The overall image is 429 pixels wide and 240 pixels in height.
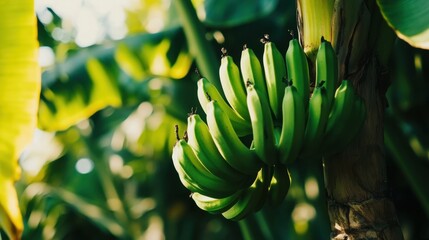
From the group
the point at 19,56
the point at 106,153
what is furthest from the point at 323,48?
the point at 106,153

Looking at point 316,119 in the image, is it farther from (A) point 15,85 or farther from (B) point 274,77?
(A) point 15,85

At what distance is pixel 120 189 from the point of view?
2.69 metres

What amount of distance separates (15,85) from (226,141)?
439 mm

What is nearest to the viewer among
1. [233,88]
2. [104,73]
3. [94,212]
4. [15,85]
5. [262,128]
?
[262,128]

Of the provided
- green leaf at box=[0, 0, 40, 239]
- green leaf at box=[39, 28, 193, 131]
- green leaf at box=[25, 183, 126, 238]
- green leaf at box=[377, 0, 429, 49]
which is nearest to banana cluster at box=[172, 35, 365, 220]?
green leaf at box=[377, 0, 429, 49]

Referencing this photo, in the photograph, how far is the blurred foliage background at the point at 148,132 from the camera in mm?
1760

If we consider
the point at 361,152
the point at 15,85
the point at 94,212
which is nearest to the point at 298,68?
the point at 361,152

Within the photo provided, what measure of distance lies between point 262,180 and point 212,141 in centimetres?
9

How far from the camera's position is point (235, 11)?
5.96 ft

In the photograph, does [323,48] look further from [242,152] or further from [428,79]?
[428,79]

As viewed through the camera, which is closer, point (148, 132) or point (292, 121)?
point (292, 121)

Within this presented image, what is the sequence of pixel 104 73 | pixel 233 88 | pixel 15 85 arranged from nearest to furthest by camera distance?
pixel 233 88 < pixel 15 85 < pixel 104 73

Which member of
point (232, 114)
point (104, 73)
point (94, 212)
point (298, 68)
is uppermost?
point (298, 68)

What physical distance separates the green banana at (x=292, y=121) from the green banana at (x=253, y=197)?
2.7 inches
